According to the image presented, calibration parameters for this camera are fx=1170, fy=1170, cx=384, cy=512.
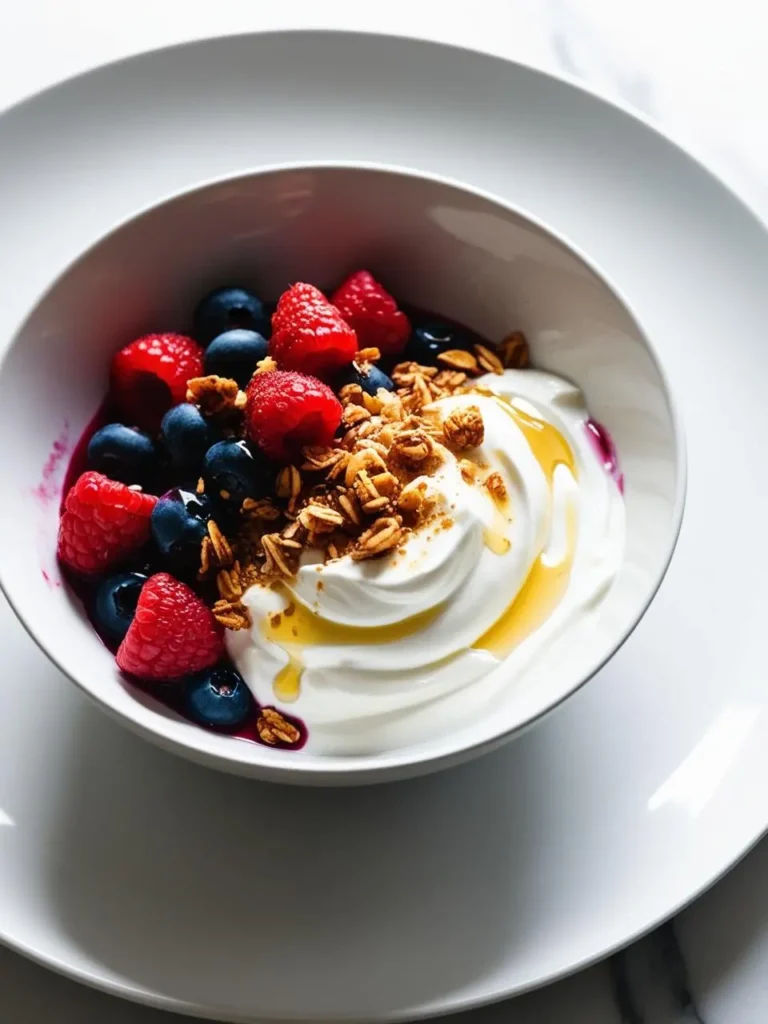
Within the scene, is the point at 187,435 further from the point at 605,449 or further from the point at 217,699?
the point at 605,449

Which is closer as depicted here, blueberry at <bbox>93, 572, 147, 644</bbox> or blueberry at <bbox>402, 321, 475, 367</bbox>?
blueberry at <bbox>93, 572, 147, 644</bbox>

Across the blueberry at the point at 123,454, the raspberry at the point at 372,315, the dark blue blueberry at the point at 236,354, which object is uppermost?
the raspberry at the point at 372,315

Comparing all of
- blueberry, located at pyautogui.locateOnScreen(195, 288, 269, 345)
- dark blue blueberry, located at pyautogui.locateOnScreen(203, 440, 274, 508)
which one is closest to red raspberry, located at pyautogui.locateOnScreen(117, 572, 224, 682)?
dark blue blueberry, located at pyautogui.locateOnScreen(203, 440, 274, 508)

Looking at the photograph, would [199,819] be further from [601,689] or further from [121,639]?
[601,689]

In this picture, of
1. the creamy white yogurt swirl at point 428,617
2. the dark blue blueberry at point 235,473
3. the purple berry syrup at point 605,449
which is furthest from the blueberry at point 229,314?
the purple berry syrup at point 605,449

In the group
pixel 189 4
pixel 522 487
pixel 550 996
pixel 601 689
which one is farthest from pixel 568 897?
pixel 189 4

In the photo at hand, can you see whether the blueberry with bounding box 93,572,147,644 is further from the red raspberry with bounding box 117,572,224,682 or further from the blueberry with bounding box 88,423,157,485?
the blueberry with bounding box 88,423,157,485

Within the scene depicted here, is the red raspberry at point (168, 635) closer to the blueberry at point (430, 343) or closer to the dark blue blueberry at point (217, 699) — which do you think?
the dark blue blueberry at point (217, 699)
